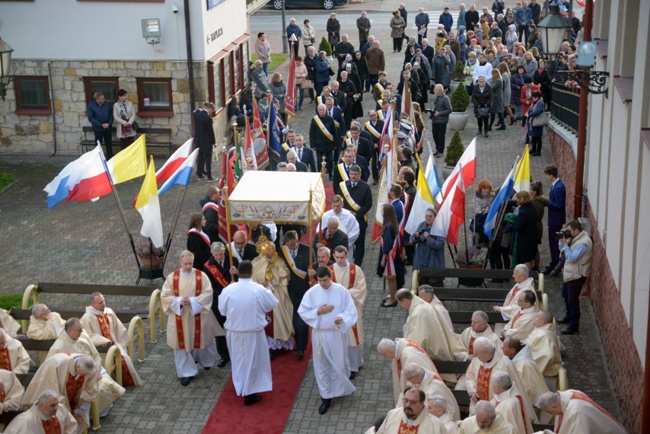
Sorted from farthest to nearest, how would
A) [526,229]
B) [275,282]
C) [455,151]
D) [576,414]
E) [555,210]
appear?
[455,151], [555,210], [526,229], [275,282], [576,414]

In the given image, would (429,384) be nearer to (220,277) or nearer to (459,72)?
(220,277)

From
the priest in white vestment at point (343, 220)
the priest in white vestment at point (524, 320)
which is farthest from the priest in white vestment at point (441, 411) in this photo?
the priest in white vestment at point (343, 220)

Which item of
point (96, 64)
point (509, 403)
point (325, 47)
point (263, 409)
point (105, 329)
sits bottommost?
point (263, 409)

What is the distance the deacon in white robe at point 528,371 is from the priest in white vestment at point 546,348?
0.46m

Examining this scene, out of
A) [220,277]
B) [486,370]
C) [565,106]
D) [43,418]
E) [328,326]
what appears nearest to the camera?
[43,418]

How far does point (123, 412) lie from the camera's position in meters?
13.6

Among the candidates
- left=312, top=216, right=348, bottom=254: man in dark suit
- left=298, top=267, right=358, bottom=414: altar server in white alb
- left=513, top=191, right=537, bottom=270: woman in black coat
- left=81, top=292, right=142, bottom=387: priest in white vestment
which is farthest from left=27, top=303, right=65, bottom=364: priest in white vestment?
left=513, top=191, right=537, bottom=270: woman in black coat

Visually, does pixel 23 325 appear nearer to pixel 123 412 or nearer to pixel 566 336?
pixel 123 412

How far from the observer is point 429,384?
461 inches

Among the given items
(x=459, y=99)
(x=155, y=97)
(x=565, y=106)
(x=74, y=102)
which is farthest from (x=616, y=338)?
(x=74, y=102)

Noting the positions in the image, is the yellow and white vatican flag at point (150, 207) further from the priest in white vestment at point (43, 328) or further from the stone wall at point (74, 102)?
the stone wall at point (74, 102)

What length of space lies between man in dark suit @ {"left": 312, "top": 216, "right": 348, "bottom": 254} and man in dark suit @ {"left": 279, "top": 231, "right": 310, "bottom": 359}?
85cm

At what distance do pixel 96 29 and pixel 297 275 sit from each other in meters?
12.3

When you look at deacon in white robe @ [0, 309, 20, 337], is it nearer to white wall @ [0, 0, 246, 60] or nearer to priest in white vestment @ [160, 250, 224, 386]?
priest in white vestment @ [160, 250, 224, 386]
